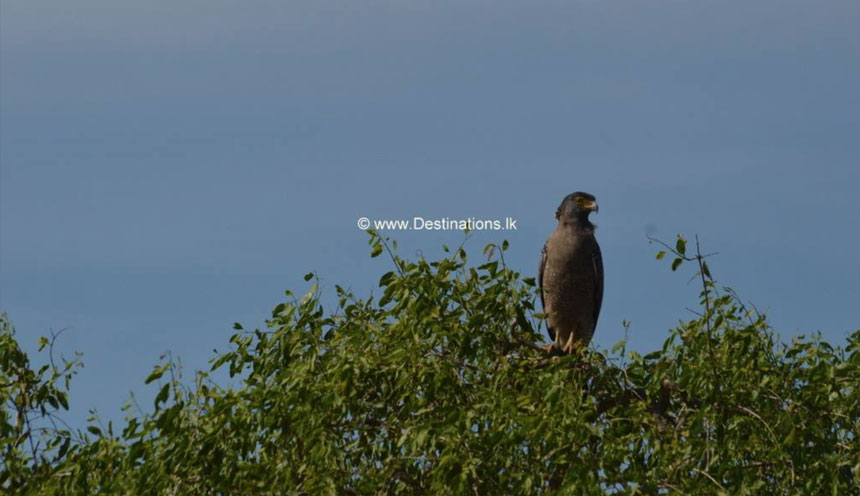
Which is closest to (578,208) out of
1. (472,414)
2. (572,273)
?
(572,273)

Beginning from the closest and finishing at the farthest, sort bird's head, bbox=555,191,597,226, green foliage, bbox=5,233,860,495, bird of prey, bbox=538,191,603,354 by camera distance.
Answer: green foliage, bbox=5,233,860,495
bird of prey, bbox=538,191,603,354
bird's head, bbox=555,191,597,226

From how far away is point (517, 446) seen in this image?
8.70 meters

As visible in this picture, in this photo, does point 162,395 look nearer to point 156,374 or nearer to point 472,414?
point 156,374

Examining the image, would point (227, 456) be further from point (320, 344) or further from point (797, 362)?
point (797, 362)

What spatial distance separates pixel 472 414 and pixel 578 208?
432 centimetres

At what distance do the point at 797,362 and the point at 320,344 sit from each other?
399 cm

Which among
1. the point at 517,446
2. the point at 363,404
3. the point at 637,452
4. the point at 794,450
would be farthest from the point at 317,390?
the point at 794,450

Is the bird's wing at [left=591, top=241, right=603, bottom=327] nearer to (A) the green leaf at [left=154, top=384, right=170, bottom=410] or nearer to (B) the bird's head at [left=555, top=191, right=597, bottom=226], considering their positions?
(B) the bird's head at [left=555, top=191, right=597, bottom=226]

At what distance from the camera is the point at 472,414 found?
28.7 feet

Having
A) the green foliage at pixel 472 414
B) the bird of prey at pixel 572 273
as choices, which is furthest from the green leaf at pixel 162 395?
the bird of prey at pixel 572 273

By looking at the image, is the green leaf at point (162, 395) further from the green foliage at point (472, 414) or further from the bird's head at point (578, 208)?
the bird's head at point (578, 208)

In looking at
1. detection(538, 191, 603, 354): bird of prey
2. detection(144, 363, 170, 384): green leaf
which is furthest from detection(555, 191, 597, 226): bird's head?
detection(144, 363, 170, 384): green leaf

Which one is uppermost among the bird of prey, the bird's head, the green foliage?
the bird's head

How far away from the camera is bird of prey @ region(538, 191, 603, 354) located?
1235cm
